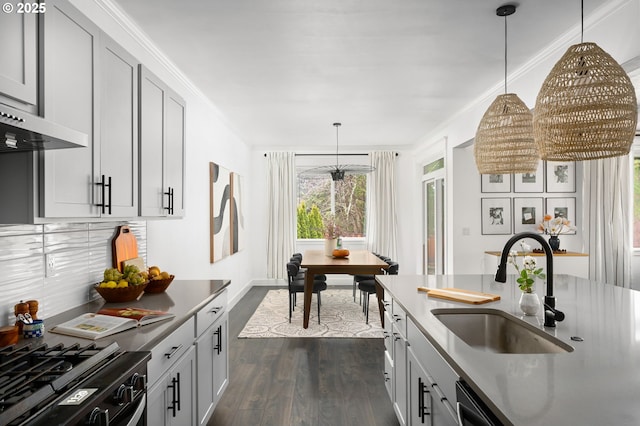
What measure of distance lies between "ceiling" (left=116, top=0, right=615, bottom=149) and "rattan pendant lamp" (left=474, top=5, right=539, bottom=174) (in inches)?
28.0

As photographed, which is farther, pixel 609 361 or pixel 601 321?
pixel 601 321

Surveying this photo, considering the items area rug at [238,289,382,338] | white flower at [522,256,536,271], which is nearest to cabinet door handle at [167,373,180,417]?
white flower at [522,256,536,271]

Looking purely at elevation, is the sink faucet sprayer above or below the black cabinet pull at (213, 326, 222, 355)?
above

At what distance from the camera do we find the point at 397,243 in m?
7.59

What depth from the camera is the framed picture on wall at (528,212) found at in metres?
5.60

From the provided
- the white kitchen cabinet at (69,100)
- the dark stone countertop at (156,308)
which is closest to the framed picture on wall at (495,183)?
the dark stone countertop at (156,308)

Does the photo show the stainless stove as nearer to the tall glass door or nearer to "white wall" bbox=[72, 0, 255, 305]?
"white wall" bbox=[72, 0, 255, 305]

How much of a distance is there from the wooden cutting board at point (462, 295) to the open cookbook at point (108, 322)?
1.47m

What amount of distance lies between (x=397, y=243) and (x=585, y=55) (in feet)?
20.0

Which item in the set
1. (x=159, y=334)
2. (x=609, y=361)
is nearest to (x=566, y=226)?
(x=609, y=361)

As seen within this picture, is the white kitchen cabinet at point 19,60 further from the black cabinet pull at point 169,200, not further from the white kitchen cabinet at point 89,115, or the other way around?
the black cabinet pull at point 169,200

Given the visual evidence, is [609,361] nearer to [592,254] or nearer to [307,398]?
[307,398]

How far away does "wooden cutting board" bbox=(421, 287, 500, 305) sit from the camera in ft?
6.97

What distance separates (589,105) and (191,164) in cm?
351
